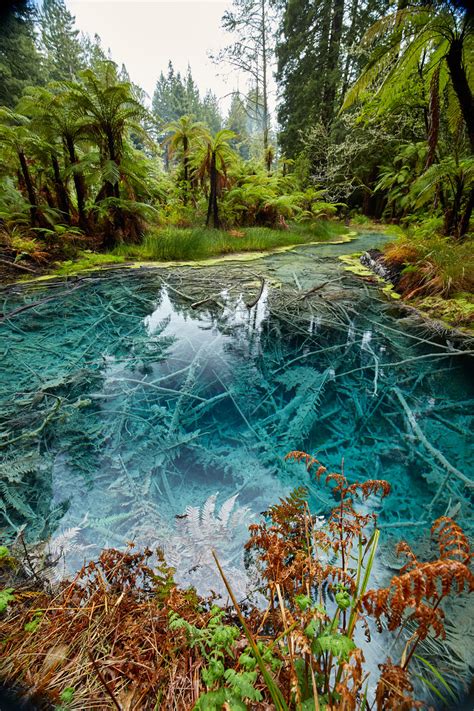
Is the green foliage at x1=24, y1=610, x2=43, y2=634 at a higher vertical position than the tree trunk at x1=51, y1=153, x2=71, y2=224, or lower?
lower

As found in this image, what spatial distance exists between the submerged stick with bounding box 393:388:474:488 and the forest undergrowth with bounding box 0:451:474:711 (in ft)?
2.62

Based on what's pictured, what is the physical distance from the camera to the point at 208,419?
1.98 m

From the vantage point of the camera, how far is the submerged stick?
1521 millimetres

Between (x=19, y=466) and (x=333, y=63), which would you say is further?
(x=333, y=63)

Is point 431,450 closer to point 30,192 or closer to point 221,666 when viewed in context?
point 221,666

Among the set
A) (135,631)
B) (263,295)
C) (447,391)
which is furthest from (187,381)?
(263,295)

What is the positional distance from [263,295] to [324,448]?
2997 millimetres

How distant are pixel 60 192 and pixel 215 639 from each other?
7.41 meters

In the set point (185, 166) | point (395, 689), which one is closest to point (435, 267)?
point (395, 689)

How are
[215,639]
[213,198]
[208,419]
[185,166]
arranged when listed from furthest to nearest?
[185,166] → [213,198] → [208,419] → [215,639]

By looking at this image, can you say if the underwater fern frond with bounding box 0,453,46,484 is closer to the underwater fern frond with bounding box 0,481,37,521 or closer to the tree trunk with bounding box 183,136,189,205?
the underwater fern frond with bounding box 0,481,37,521

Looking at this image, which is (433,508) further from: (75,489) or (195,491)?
(75,489)

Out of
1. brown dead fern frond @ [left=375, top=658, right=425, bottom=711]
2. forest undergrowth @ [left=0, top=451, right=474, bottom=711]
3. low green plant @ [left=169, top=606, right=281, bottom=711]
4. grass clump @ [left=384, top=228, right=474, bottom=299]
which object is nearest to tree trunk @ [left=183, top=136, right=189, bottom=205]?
grass clump @ [left=384, top=228, right=474, bottom=299]

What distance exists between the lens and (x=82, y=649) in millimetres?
771
